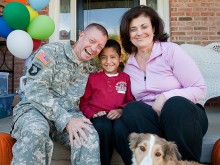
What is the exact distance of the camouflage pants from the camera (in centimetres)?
184

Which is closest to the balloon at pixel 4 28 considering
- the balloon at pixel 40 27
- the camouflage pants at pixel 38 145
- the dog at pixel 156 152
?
the balloon at pixel 40 27

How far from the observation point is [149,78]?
95.9 inches

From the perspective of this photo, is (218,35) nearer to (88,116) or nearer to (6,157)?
(88,116)

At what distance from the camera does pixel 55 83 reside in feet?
7.61

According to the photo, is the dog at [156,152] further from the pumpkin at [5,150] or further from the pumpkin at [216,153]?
A: the pumpkin at [5,150]

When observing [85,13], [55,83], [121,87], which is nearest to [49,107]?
[55,83]

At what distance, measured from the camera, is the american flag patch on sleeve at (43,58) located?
2.22 metres

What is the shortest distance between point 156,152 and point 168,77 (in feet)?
2.30

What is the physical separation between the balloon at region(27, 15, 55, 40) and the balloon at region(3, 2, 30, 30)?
0.42 ft

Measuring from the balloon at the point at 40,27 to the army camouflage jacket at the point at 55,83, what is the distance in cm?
149

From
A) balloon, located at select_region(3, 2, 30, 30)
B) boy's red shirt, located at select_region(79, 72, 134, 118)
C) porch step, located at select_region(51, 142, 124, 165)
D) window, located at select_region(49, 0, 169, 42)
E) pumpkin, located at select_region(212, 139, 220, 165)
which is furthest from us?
window, located at select_region(49, 0, 169, 42)

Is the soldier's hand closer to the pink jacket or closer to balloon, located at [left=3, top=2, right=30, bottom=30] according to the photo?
the pink jacket

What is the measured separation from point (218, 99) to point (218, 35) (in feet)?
3.77

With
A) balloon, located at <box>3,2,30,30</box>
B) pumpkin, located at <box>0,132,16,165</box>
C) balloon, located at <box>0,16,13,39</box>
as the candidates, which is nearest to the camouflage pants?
pumpkin, located at <box>0,132,16,165</box>
